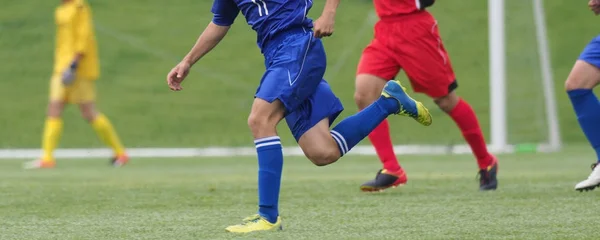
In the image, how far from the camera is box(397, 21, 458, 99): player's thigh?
870 centimetres

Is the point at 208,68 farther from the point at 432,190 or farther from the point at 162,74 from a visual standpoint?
the point at 432,190

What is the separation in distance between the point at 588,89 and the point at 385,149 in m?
1.61

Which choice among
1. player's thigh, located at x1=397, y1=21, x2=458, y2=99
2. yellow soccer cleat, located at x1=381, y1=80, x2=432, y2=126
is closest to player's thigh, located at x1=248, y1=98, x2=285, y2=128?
yellow soccer cleat, located at x1=381, y1=80, x2=432, y2=126

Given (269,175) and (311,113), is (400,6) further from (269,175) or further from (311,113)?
(269,175)

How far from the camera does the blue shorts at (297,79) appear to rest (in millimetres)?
6125

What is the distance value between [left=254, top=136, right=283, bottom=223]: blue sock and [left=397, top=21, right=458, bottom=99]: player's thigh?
9.06ft

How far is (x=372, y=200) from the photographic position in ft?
26.3

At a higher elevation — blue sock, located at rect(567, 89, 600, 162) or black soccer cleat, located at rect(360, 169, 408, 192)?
blue sock, located at rect(567, 89, 600, 162)

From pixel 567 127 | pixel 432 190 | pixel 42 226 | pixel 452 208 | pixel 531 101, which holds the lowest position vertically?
pixel 567 127

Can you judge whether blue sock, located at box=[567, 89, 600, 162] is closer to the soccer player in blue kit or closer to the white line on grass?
the soccer player in blue kit

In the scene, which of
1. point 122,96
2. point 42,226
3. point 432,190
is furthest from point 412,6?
point 122,96

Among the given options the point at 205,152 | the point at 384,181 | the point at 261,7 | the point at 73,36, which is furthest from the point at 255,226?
the point at 205,152

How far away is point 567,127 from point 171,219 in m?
13.8

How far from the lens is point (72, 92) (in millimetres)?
14016
